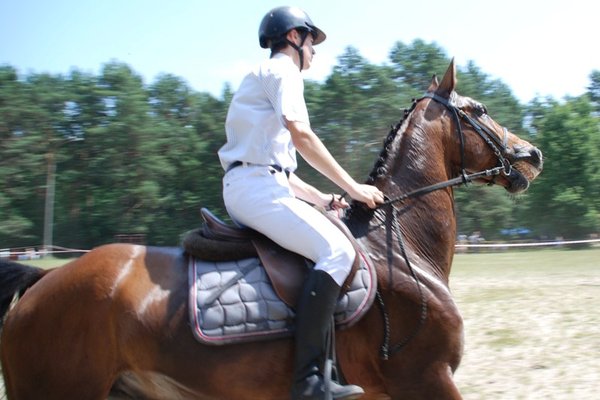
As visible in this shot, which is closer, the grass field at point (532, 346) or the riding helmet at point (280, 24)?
the riding helmet at point (280, 24)

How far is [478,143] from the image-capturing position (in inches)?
180

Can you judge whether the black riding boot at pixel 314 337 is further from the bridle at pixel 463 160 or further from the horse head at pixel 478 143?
the horse head at pixel 478 143

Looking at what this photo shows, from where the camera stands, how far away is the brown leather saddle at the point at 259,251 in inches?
148

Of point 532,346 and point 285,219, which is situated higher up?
point 285,219

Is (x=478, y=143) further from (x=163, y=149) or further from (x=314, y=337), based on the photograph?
(x=163, y=149)

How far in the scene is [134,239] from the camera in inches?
2057

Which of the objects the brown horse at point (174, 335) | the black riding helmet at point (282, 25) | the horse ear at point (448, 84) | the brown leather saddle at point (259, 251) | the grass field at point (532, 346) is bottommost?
the grass field at point (532, 346)

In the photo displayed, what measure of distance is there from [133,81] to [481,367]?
54.7 m

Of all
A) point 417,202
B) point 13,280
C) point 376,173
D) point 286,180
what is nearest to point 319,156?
point 286,180

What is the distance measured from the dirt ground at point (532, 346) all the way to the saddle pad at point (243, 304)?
2.63m

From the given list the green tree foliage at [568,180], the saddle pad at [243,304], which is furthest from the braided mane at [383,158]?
the green tree foliage at [568,180]

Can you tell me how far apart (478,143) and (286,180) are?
156cm

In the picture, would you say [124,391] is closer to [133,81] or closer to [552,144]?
[133,81]

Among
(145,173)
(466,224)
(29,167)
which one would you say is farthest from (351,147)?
(29,167)
